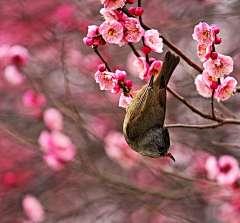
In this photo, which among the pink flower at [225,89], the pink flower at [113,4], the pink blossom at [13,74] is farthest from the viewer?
the pink blossom at [13,74]

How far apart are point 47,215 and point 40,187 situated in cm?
41

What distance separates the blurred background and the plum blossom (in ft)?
0.96

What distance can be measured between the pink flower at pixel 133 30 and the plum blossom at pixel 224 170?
6.51ft

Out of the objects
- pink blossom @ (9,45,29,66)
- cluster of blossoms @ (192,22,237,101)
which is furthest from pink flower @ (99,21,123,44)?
pink blossom @ (9,45,29,66)

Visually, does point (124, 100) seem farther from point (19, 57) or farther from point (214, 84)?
point (19, 57)

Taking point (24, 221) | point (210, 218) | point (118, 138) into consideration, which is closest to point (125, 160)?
point (118, 138)

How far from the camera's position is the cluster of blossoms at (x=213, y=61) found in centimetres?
111

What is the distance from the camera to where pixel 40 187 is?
386 cm

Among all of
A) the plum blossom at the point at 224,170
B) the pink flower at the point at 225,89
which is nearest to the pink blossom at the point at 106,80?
the pink flower at the point at 225,89

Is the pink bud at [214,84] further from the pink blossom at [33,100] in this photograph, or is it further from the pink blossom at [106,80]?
the pink blossom at [33,100]

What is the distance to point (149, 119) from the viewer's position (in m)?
1.46

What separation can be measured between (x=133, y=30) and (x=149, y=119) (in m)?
0.53

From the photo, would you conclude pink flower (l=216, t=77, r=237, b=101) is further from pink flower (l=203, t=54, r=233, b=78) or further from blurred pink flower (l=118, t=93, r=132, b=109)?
blurred pink flower (l=118, t=93, r=132, b=109)

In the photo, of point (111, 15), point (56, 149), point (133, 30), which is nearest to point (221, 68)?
point (133, 30)
